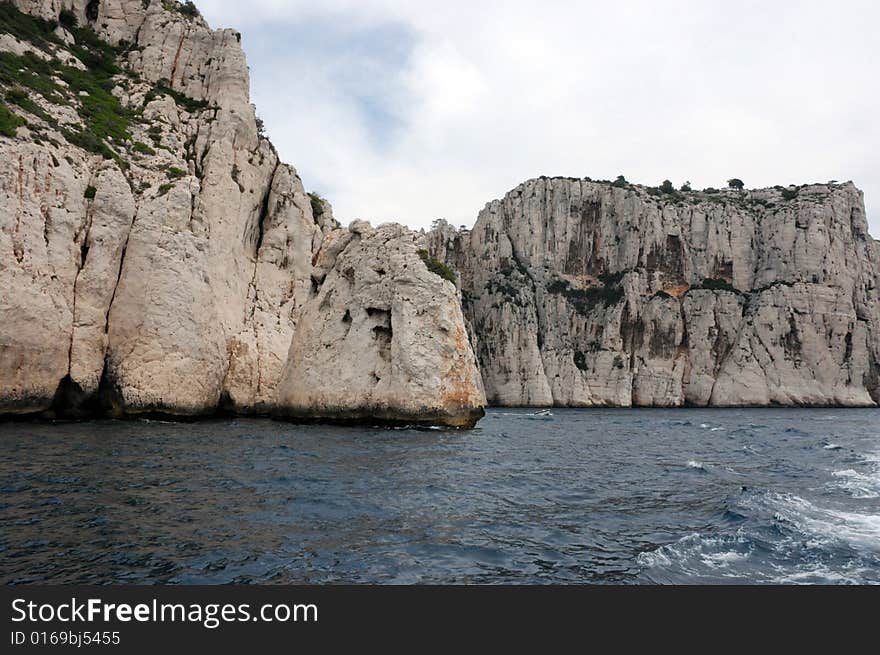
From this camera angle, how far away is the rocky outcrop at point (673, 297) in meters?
90.8

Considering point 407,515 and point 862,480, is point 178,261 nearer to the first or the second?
point 407,515

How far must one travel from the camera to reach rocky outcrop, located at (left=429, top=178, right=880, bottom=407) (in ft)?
298

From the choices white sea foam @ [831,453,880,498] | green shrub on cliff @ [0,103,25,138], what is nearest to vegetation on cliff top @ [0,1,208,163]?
green shrub on cliff @ [0,103,25,138]

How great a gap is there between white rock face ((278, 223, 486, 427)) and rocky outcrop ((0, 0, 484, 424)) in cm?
21

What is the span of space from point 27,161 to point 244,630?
29.8 m

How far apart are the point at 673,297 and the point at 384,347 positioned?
80766mm

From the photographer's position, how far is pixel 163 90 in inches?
1679

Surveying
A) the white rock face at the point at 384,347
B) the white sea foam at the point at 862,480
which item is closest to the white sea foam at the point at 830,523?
the white sea foam at the point at 862,480

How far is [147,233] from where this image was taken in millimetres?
31109

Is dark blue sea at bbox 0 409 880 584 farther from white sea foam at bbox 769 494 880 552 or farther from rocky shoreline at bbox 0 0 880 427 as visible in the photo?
rocky shoreline at bbox 0 0 880 427

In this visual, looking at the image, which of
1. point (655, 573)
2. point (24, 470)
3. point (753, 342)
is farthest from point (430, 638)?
point (753, 342)

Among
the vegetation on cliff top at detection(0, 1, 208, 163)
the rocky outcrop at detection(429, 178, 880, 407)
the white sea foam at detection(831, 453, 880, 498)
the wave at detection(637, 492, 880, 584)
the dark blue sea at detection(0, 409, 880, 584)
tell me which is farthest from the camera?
the rocky outcrop at detection(429, 178, 880, 407)

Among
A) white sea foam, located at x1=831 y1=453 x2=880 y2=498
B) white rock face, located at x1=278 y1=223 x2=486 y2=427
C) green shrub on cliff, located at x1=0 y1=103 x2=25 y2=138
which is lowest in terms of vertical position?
white sea foam, located at x1=831 y1=453 x2=880 y2=498

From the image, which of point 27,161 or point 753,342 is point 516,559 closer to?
point 27,161
